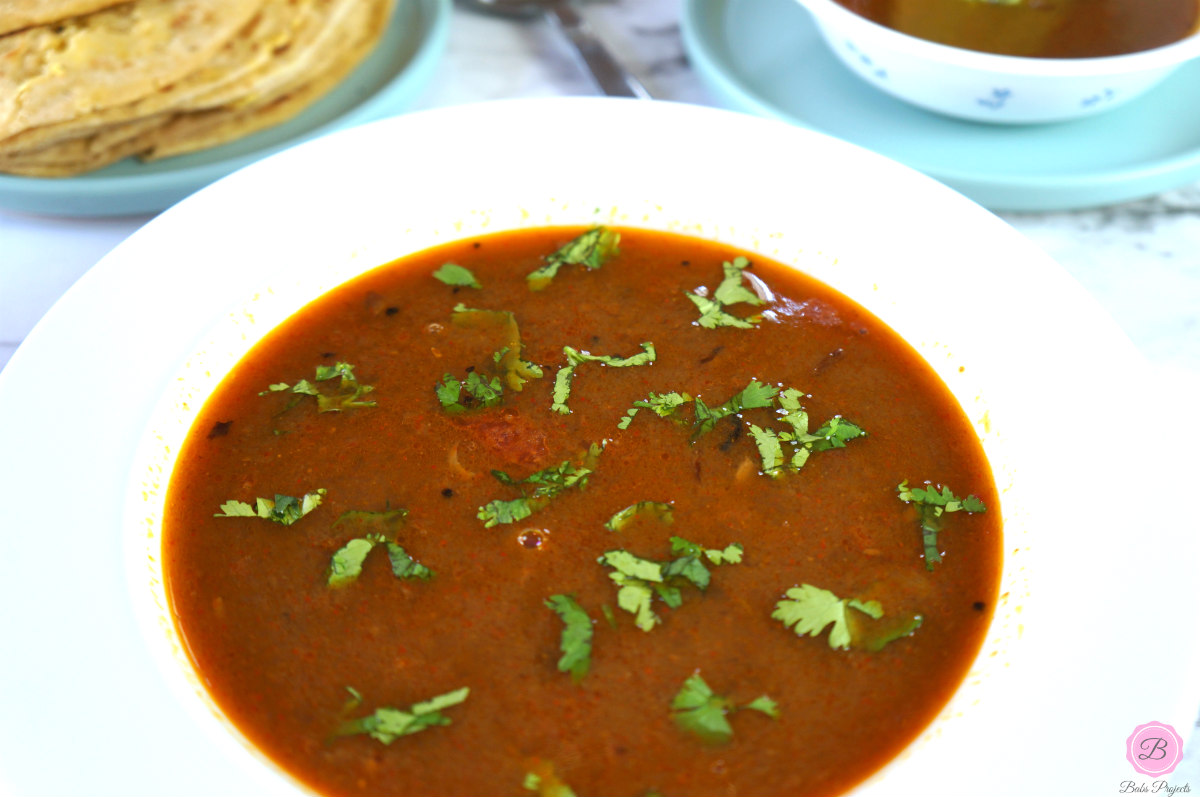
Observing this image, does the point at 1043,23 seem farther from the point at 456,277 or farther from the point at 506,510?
A: the point at 506,510

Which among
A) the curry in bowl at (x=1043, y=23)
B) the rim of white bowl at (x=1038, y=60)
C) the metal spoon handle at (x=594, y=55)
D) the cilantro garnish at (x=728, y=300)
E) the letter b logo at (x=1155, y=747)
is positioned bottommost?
the cilantro garnish at (x=728, y=300)

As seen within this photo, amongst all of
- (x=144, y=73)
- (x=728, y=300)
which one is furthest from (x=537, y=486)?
(x=144, y=73)

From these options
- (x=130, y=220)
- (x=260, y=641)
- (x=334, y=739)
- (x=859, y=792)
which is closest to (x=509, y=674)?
(x=334, y=739)

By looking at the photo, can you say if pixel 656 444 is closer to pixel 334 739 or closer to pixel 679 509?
pixel 679 509

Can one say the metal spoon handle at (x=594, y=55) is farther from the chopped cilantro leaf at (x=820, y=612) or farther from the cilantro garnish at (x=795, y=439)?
the chopped cilantro leaf at (x=820, y=612)

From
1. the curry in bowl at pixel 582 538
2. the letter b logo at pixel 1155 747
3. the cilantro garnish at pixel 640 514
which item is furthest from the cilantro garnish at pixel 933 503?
the letter b logo at pixel 1155 747

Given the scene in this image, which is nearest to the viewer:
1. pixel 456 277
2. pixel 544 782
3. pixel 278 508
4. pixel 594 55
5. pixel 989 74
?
pixel 544 782

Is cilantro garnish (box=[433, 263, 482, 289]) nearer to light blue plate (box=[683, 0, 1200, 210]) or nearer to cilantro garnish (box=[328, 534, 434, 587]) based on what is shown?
cilantro garnish (box=[328, 534, 434, 587])

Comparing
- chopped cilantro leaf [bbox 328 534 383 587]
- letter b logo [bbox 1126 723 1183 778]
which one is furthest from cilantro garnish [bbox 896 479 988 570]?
chopped cilantro leaf [bbox 328 534 383 587]
